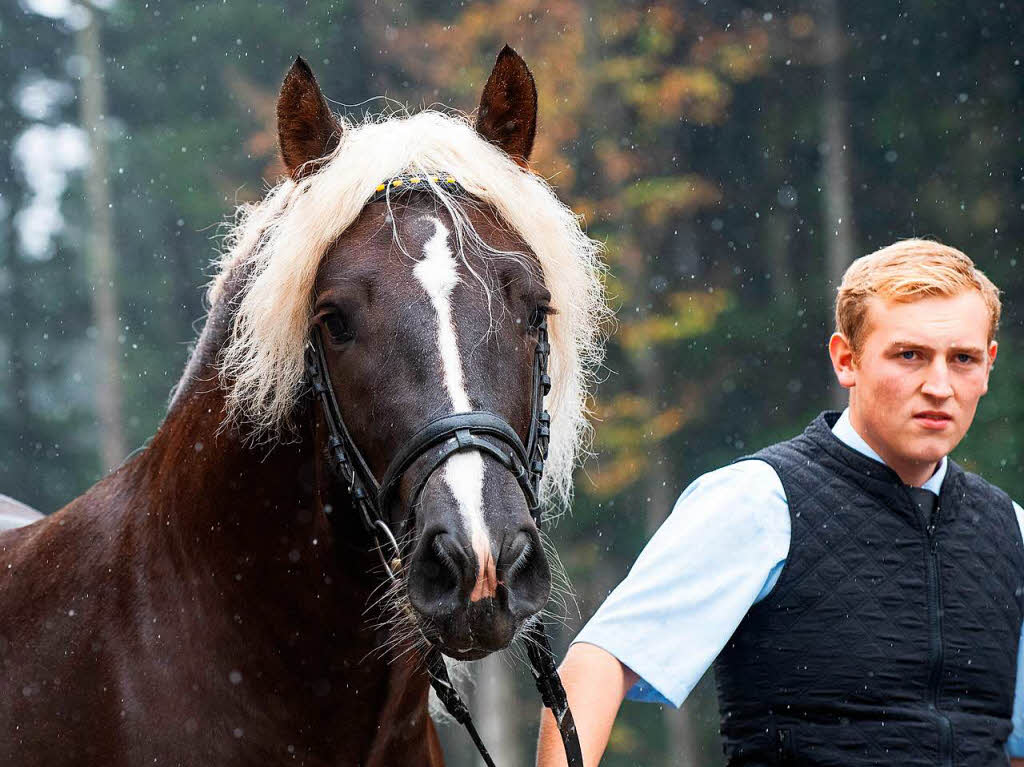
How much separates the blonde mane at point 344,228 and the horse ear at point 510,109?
0.06 meters

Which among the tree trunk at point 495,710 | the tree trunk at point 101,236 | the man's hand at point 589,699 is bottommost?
the tree trunk at point 495,710

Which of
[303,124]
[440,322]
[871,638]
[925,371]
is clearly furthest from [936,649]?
[303,124]

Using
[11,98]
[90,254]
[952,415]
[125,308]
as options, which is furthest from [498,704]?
[11,98]

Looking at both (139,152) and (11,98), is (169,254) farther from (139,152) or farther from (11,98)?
(11,98)

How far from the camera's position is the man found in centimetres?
220

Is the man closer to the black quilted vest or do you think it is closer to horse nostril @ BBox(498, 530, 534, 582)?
the black quilted vest

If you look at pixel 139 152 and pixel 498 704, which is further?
pixel 139 152

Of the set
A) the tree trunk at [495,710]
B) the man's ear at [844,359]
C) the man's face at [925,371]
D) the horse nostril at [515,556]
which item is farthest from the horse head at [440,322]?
the tree trunk at [495,710]

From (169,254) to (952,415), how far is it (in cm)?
1450

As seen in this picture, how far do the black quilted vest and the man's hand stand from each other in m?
0.29

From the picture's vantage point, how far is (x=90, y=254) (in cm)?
1570

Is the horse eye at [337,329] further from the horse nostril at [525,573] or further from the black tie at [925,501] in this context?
the black tie at [925,501]

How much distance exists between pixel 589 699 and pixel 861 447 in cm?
79

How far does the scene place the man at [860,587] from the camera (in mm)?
2197
